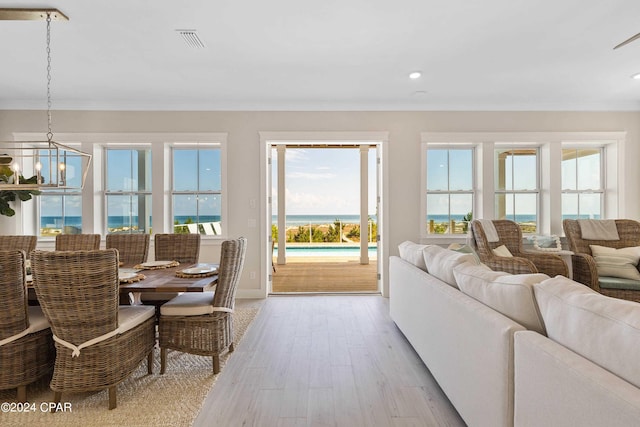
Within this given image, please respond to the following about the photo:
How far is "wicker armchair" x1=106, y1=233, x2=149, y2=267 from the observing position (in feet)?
12.0

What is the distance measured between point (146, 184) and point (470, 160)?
491 centimetres

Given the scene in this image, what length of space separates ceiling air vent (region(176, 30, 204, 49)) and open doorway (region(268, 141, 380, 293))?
205 cm

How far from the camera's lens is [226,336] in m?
2.78

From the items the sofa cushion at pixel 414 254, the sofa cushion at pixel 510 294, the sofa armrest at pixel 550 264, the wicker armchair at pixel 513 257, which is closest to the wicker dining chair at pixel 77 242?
the sofa cushion at pixel 414 254

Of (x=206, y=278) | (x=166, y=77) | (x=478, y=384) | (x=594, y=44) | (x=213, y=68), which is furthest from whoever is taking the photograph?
(x=166, y=77)

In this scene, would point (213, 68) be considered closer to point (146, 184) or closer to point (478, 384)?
point (146, 184)

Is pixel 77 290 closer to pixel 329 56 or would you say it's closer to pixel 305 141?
pixel 329 56

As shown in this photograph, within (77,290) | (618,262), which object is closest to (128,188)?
(77,290)

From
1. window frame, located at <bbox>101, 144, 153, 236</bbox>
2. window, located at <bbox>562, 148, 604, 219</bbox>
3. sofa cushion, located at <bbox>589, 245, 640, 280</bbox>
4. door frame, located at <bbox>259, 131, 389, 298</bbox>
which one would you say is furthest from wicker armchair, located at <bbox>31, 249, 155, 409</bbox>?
window, located at <bbox>562, 148, 604, 219</bbox>

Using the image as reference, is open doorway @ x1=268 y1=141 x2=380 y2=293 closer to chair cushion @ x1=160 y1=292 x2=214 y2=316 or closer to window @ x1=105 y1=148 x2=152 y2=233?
window @ x1=105 y1=148 x2=152 y2=233

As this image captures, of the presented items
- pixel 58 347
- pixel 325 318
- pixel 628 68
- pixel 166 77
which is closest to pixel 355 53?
pixel 166 77

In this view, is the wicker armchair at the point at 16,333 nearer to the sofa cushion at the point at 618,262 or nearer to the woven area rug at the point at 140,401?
the woven area rug at the point at 140,401

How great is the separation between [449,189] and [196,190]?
3802mm

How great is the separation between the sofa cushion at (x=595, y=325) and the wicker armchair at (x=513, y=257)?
246cm
